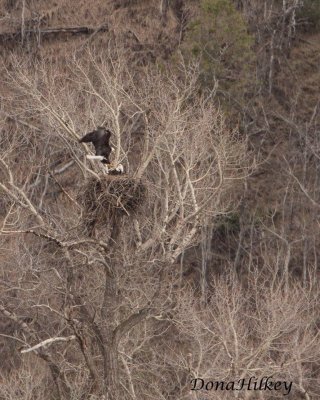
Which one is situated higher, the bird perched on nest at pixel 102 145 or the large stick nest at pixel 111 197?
the bird perched on nest at pixel 102 145

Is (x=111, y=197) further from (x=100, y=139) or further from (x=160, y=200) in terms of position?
(x=160, y=200)

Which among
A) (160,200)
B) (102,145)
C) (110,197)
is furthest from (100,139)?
(160,200)

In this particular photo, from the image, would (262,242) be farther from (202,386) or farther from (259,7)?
(202,386)

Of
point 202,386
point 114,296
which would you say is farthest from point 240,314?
point 114,296

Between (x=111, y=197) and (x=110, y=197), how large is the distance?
0.05ft

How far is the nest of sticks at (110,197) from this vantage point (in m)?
15.5

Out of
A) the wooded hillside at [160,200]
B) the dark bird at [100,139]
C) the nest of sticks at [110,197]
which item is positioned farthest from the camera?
the wooded hillside at [160,200]

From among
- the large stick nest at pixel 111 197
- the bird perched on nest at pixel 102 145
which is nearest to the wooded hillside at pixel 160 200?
the large stick nest at pixel 111 197

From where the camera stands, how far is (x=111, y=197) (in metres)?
15.5

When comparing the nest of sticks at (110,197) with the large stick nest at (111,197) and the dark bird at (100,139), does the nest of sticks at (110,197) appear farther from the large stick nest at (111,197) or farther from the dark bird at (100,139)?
the dark bird at (100,139)

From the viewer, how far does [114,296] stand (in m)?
17.2

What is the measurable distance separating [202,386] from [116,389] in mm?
2049

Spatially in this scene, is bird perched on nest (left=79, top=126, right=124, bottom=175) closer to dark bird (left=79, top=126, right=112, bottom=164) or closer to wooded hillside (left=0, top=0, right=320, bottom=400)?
dark bird (left=79, top=126, right=112, bottom=164)

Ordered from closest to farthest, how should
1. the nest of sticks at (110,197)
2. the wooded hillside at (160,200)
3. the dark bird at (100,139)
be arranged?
the nest of sticks at (110,197) → the dark bird at (100,139) → the wooded hillside at (160,200)
